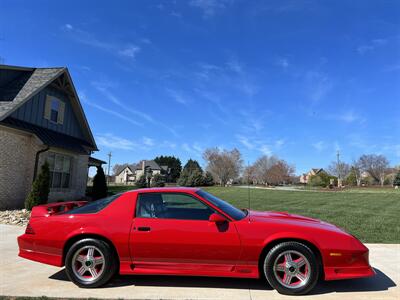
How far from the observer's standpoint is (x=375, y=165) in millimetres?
97062

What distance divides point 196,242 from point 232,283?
0.94 m

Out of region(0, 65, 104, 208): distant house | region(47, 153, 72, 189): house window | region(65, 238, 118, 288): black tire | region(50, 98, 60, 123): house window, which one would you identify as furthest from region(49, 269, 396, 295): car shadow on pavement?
region(50, 98, 60, 123): house window

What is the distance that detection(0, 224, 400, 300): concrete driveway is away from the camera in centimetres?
434

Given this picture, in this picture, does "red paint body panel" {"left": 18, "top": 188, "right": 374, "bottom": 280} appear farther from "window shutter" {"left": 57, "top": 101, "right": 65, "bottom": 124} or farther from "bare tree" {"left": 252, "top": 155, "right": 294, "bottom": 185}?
"bare tree" {"left": 252, "top": 155, "right": 294, "bottom": 185}

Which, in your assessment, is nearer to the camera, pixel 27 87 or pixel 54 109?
pixel 27 87

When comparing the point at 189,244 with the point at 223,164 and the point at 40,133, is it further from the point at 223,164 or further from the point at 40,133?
the point at 223,164

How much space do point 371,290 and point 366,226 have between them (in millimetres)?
6925

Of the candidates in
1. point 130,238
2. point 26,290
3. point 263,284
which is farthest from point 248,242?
point 26,290

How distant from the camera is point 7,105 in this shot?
1426 centimetres

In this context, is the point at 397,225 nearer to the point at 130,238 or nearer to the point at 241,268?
the point at 241,268

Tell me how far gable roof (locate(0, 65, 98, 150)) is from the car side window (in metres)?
10.8

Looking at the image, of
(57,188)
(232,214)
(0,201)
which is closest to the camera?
(232,214)

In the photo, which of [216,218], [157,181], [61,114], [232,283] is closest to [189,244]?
[216,218]

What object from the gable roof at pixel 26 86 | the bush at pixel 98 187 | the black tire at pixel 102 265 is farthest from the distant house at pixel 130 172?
the black tire at pixel 102 265
